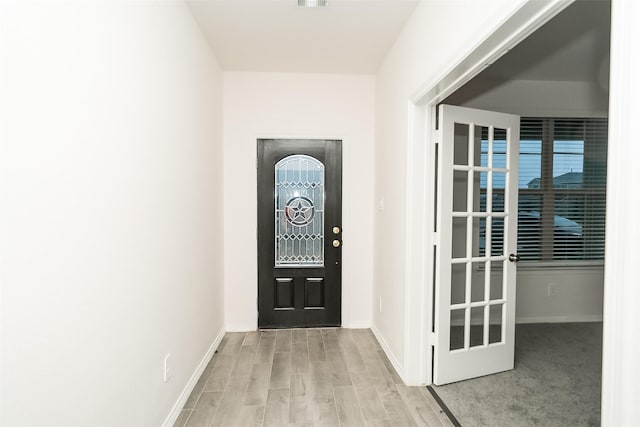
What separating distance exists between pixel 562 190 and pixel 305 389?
362cm

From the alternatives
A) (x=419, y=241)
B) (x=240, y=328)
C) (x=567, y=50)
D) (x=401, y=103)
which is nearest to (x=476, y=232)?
(x=419, y=241)

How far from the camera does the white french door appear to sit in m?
2.35

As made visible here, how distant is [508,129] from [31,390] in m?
3.04

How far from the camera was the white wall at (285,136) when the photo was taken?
135 inches

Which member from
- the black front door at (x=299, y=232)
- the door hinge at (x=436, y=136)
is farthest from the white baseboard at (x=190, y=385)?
the door hinge at (x=436, y=136)

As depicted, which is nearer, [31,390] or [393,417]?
[31,390]

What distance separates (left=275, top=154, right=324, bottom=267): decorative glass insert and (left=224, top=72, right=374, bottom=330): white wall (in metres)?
0.26

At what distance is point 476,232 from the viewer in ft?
8.05

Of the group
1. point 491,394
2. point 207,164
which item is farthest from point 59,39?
point 491,394

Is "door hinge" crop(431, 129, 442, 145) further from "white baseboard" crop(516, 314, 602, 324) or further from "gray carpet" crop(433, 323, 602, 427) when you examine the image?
"white baseboard" crop(516, 314, 602, 324)

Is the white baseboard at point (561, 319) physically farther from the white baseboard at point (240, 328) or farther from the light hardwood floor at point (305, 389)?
the white baseboard at point (240, 328)

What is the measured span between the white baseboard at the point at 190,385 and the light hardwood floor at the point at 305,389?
40 mm

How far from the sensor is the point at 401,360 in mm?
2533

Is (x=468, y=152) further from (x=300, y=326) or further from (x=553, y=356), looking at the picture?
(x=300, y=326)
